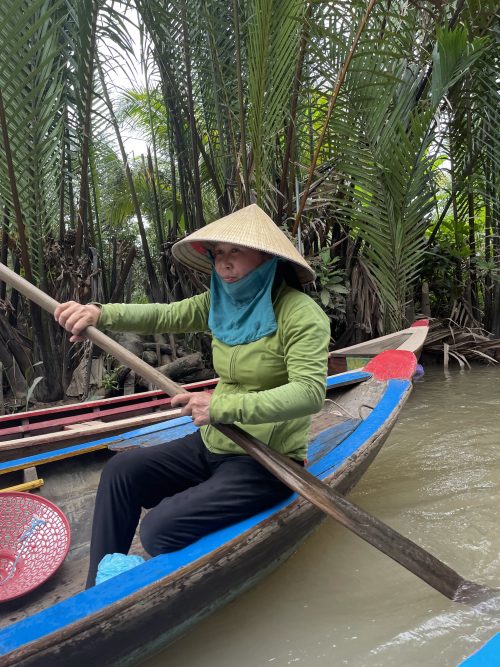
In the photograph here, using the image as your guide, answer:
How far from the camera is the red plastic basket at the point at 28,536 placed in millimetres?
1839

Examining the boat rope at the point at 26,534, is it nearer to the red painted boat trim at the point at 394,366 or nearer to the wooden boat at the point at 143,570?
the wooden boat at the point at 143,570

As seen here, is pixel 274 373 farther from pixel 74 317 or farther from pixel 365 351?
pixel 365 351

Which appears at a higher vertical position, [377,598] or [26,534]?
[26,534]

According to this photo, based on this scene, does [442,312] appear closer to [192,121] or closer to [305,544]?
[192,121]

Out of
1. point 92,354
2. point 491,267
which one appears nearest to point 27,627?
point 92,354

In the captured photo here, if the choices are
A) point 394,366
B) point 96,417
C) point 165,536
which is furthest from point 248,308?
point 96,417

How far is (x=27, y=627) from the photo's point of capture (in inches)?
44.8

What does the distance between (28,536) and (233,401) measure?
3.51 ft

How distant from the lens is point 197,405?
1.49 metres

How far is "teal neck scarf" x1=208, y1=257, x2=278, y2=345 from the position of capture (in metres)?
1.60

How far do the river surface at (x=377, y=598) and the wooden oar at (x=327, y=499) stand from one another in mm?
98

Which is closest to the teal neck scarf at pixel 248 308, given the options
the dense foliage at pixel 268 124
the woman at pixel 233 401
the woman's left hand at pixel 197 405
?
the woman at pixel 233 401

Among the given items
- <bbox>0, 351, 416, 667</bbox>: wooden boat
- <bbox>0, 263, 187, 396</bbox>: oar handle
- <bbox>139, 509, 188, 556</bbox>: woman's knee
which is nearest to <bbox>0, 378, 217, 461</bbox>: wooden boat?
<bbox>0, 351, 416, 667</bbox>: wooden boat

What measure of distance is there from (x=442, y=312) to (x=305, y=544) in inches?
224
